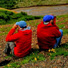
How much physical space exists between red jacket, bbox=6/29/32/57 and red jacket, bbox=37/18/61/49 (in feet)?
1.52

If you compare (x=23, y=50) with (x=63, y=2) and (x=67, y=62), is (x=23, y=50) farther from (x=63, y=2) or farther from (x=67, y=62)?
(x=63, y=2)

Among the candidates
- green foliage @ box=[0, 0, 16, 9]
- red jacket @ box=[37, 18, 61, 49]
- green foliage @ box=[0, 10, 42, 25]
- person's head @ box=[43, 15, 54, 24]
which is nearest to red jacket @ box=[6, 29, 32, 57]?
red jacket @ box=[37, 18, 61, 49]

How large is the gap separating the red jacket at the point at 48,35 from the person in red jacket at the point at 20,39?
0.46 metres

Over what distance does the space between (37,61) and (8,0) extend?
22908mm

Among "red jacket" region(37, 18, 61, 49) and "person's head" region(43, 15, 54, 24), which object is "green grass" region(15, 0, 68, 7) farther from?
"person's head" region(43, 15, 54, 24)

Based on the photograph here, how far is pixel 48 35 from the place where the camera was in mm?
5793

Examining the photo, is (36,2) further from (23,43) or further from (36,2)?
(23,43)

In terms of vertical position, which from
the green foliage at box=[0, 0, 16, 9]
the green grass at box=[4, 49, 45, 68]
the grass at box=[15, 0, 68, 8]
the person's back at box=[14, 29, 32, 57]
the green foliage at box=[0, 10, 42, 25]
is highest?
the person's back at box=[14, 29, 32, 57]

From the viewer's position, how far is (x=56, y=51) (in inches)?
224

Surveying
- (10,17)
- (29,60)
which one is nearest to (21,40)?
(29,60)

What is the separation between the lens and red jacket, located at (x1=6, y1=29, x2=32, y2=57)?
5.42 meters

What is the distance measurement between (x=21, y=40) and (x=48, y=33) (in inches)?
35.9

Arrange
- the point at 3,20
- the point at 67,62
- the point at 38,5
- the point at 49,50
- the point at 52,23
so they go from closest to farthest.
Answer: the point at 67,62 < the point at 49,50 < the point at 52,23 < the point at 3,20 < the point at 38,5

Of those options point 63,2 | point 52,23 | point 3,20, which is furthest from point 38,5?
point 52,23
